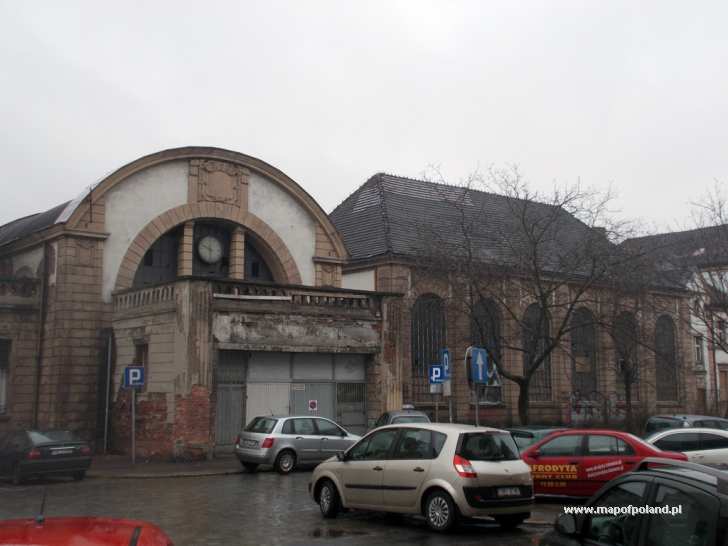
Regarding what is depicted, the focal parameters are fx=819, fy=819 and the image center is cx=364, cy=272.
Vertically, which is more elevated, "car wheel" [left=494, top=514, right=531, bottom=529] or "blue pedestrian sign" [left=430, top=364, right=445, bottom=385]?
"blue pedestrian sign" [left=430, top=364, right=445, bottom=385]

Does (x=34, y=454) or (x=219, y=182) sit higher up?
(x=219, y=182)

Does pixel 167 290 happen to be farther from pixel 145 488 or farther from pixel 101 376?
pixel 145 488

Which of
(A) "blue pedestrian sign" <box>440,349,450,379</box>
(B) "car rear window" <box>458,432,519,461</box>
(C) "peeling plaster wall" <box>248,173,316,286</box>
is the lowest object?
(B) "car rear window" <box>458,432,519,461</box>


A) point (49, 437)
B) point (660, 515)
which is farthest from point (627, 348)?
point (660, 515)

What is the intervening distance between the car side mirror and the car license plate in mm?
5731

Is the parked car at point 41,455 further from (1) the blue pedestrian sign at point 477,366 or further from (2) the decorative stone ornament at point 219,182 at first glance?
(2) the decorative stone ornament at point 219,182

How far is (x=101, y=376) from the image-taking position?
90.9ft

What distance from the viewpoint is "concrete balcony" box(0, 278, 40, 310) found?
27.8 metres

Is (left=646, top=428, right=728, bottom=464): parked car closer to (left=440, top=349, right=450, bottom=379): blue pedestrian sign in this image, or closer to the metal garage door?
(left=440, top=349, right=450, bottom=379): blue pedestrian sign

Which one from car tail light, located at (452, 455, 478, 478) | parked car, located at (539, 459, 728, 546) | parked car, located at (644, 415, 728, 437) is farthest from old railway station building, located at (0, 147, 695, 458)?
parked car, located at (539, 459, 728, 546)

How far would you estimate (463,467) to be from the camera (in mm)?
11656

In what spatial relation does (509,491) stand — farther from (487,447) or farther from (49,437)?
(49,437)

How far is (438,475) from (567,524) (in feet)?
19.0

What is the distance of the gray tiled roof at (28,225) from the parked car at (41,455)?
9.82 meters
